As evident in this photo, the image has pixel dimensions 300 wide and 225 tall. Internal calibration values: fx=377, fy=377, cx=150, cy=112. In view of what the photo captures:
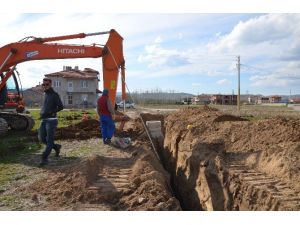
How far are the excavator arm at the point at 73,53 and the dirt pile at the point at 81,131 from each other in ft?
7.82

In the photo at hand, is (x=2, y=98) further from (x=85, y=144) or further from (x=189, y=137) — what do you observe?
(x=189, y=137)

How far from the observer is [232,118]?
1584cm

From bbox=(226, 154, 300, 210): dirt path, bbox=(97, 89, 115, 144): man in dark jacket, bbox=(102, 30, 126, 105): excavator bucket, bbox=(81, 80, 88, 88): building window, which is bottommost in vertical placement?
bbox=(226, 154, 300, 210): dirt path

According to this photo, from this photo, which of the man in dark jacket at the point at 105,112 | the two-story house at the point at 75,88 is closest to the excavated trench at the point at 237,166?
the man in dark jacket at the point at 105,112

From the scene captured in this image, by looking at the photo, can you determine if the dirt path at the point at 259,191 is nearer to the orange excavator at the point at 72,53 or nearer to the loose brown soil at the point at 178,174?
the loose brown soil at the point at 178,174

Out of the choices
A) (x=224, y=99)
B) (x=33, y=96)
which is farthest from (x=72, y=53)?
(x=224, y=99)

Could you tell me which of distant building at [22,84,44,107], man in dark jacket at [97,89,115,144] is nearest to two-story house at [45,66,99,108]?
distant building at [22,84,44,107]

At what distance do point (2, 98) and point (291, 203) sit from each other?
1102cm

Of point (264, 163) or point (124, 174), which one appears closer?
point (124, 174)

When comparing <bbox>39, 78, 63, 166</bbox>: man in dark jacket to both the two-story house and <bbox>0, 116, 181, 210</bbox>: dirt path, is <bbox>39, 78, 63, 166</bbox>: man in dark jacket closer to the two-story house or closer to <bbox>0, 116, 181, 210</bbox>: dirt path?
<bbox>0, 116, 181, 210</bbox>: dirt path

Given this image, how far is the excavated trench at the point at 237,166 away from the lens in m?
6.95

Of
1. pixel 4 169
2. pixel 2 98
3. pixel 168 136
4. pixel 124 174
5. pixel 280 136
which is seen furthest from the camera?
pixel 168 136

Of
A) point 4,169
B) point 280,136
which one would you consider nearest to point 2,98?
point 4,169

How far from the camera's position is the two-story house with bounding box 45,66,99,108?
5888cm
